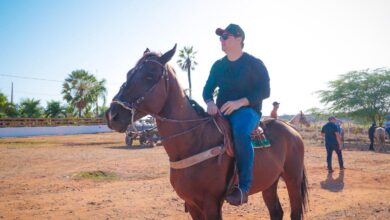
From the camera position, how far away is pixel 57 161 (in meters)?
14.4

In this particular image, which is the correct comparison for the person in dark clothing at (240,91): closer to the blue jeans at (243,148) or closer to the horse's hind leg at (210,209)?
the blue jeans at (243,148)

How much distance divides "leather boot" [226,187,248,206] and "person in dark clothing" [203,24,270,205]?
0.31 ft

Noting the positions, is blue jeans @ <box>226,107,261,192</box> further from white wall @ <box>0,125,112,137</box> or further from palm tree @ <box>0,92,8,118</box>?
palm tree @ <box>0,92,8,118</box>

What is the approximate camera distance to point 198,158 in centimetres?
314

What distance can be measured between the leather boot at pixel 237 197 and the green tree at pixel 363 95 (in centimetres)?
3229

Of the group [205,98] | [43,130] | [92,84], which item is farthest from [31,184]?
[92,84]

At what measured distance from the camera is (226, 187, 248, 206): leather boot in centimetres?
310

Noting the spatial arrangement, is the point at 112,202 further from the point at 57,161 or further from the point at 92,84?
the point at 92,84

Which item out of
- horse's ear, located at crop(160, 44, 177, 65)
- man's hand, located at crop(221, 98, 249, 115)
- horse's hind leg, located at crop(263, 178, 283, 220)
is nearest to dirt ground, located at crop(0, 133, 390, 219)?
horse's hind leg, located at crop(263, 178, 283, 220)

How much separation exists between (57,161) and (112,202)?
27.2ft

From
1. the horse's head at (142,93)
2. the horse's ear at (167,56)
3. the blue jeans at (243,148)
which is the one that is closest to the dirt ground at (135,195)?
the blue jeans at (243,148)

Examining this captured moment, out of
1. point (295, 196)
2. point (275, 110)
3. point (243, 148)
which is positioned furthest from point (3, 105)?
point (243, 148)

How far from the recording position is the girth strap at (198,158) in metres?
3.13

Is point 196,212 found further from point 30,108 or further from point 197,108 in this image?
point 30,108
